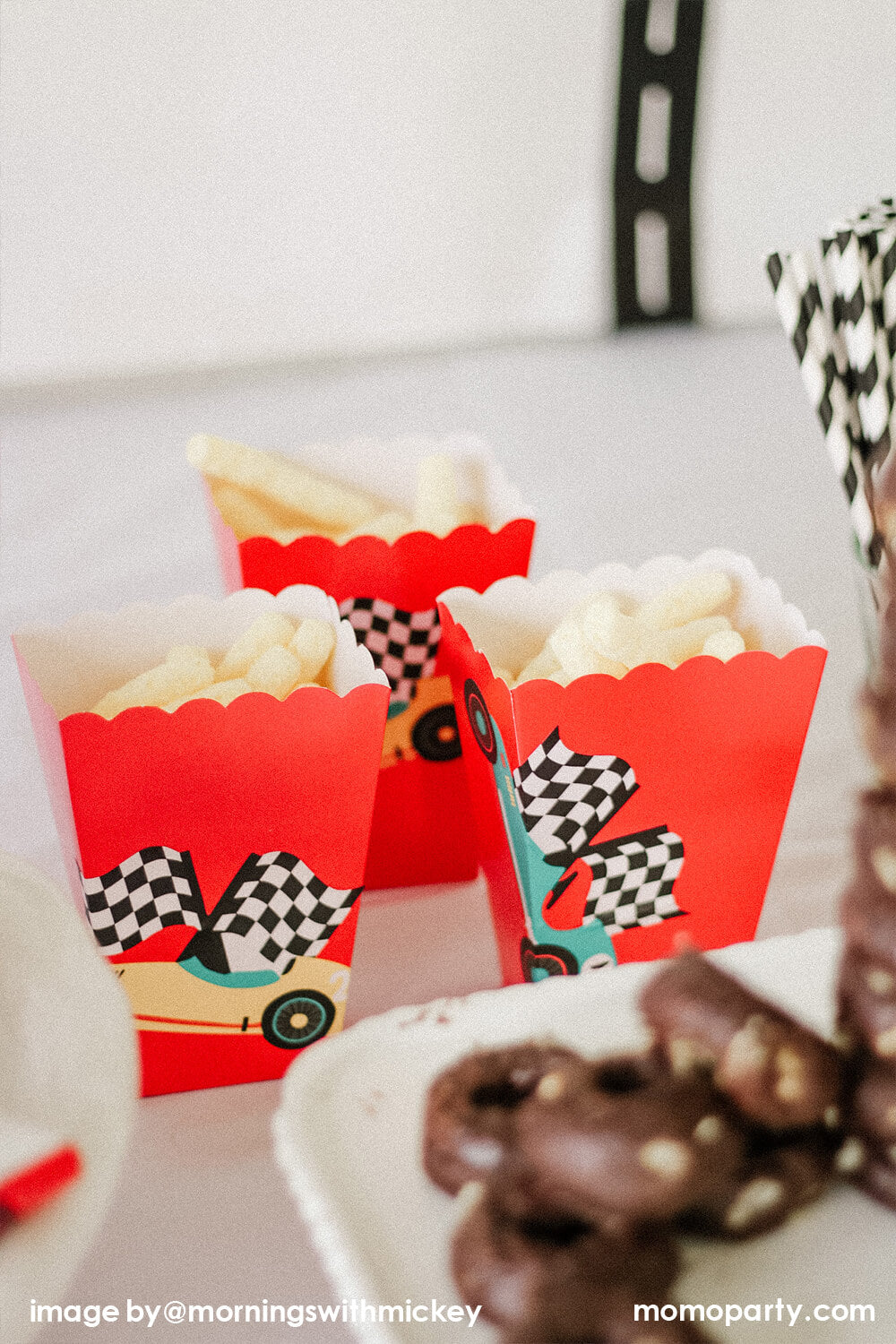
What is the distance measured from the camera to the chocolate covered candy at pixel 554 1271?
0.31 m

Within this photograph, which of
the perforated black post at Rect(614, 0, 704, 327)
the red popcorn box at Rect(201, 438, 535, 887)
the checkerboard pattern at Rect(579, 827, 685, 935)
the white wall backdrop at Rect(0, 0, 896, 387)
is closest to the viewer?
the checkerboard pattern at Rect(579, 827, 685, 935)

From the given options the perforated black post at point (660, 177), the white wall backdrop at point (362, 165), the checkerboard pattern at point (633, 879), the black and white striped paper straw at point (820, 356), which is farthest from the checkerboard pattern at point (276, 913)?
the perforated black post at point (660, 177)

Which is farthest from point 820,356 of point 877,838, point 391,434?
point 391,434

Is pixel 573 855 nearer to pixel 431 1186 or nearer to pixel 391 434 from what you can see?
pixel 431 1186

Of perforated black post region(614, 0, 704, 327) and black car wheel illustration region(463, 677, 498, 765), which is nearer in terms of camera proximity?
black car wheel illustration region(463, 677, 498, 765)

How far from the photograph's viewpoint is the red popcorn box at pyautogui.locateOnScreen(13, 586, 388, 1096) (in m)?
0.51

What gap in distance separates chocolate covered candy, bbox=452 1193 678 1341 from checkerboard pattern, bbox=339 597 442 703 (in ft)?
1.23

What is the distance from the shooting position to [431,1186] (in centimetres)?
37

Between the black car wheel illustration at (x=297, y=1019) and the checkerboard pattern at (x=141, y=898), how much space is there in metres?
0.07

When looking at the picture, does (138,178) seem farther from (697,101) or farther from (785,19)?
(785,19)

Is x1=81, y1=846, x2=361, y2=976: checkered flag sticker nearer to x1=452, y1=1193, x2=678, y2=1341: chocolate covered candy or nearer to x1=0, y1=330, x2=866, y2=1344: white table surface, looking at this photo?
x1=0, y1=330, x2=866, y2=1344: white table surface

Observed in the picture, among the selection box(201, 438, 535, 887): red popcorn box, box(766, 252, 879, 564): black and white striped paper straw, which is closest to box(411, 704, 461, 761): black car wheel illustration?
box(201, 438, 535, 887): red popcorn box

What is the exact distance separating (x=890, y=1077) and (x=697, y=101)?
208 centimetres

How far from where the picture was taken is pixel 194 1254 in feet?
1.59
